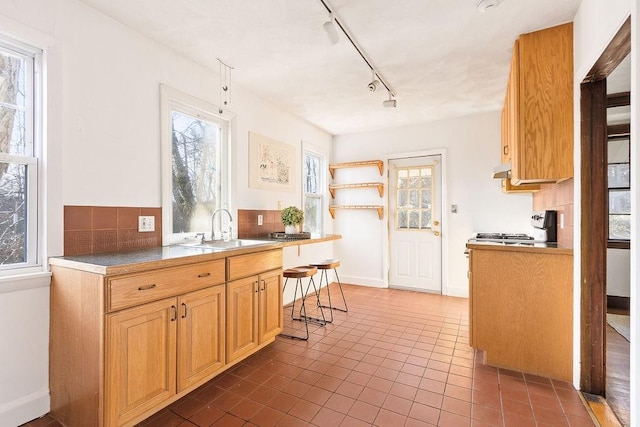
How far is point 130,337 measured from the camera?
5.37 feet

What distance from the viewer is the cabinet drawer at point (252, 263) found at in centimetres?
225

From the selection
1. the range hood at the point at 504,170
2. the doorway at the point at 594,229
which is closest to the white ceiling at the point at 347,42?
the doorway at the point at 594,229

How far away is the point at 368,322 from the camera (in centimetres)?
332

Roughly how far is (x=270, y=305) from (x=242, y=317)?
35 centimetres

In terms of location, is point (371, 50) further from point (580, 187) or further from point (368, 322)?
point (368, 322)

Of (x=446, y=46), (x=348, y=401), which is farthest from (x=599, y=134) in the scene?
(x=348, y=401)

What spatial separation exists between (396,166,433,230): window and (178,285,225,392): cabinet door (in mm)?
3269

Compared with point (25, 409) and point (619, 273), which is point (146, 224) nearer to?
point (25, 409)

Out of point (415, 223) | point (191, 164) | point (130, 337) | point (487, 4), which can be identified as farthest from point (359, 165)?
point (130, 337)

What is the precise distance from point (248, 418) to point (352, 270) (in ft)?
11.4

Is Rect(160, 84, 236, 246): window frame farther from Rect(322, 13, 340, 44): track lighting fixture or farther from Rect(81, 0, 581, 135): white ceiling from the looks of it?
Rect(322, 13, 340, 44): track lighting fixture

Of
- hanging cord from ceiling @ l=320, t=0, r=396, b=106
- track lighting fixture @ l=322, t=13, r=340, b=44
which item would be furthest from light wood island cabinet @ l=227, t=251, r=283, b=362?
hanging cord from ceiling @ l=320, t=0, r=396, b=106

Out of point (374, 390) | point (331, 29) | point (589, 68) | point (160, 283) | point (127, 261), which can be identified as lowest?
point (374, 390)

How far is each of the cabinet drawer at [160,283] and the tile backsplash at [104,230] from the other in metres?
0.62
